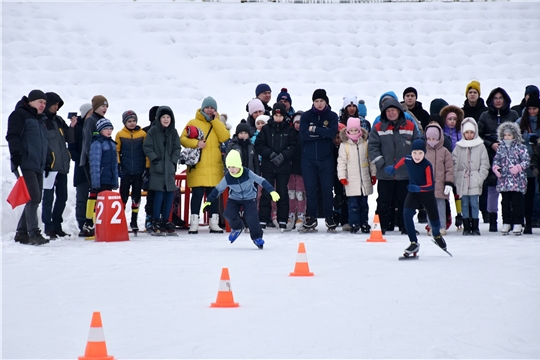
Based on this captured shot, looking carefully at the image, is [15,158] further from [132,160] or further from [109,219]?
[132,160]

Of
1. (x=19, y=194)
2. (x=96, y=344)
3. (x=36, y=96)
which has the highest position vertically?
(x=36, y=96)

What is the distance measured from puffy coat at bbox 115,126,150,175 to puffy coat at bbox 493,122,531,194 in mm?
5793

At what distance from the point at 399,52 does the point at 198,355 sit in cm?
3006

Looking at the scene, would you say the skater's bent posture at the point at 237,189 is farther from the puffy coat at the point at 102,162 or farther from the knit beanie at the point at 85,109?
the knit beanie at the point at 85,109

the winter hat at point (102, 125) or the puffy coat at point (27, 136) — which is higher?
the winter hat at point (102, 125)

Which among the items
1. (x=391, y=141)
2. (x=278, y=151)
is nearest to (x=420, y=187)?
(x=391, y=141)

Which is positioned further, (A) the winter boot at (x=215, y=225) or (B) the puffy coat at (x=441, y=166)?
(A) the winter boot at (x=215, y=225)

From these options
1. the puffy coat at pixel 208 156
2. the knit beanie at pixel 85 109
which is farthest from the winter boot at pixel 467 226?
the knit beanie at pixel 85 109

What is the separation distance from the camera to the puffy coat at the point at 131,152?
46.2ft

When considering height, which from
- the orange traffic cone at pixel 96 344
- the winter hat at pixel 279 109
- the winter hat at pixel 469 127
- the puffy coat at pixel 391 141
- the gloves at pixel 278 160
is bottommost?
the orange traffic cone at pixel 96 344

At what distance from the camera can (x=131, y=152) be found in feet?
46.4

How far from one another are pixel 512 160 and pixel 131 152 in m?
6.20

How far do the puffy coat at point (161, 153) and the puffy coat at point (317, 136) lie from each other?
85.4 inches

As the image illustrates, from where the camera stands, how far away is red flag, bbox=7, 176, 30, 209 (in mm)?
11430
